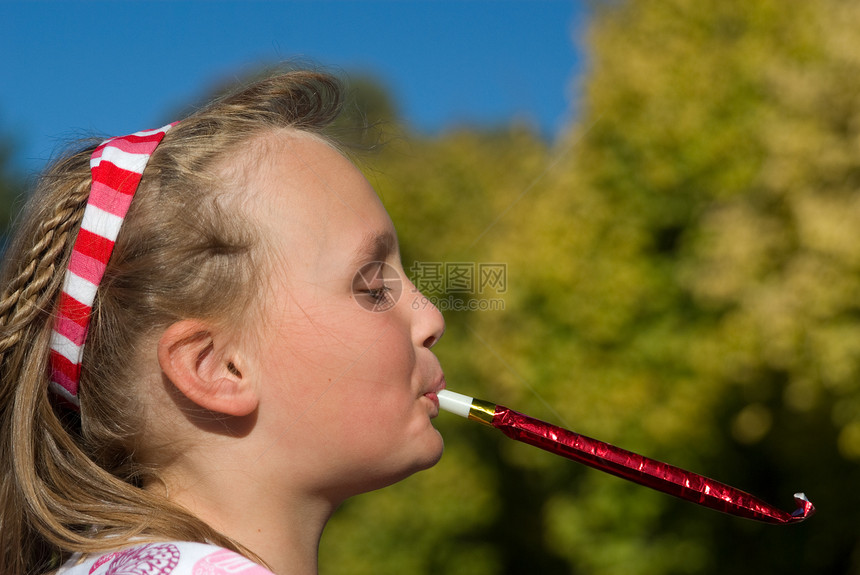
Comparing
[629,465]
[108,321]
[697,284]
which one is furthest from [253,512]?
[697,284]

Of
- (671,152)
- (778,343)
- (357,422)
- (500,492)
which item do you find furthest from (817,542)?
(357,422)

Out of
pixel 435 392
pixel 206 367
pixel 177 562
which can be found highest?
pixel 435 392

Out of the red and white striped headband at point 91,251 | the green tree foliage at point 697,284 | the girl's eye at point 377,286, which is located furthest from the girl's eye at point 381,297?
the green tree foliage at point 697,284

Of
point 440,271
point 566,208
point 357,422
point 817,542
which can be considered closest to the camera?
point 357,422

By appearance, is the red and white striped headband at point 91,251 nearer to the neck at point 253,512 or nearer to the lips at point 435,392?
the neck at point 253,512

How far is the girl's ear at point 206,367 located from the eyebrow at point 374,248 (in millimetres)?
155

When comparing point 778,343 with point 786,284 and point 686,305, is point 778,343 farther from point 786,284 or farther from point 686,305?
point 686,305

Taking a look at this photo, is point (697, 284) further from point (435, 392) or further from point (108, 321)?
point (108, 321)

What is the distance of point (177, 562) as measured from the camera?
0.67 meters

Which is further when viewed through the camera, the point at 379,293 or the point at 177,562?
the point at 379,293

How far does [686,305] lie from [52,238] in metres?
3.96

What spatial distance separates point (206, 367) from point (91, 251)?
163mm

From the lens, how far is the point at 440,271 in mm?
1798

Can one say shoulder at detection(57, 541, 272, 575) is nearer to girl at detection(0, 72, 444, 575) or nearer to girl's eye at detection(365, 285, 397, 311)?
girl at detection(0, 72, 444, 575)
